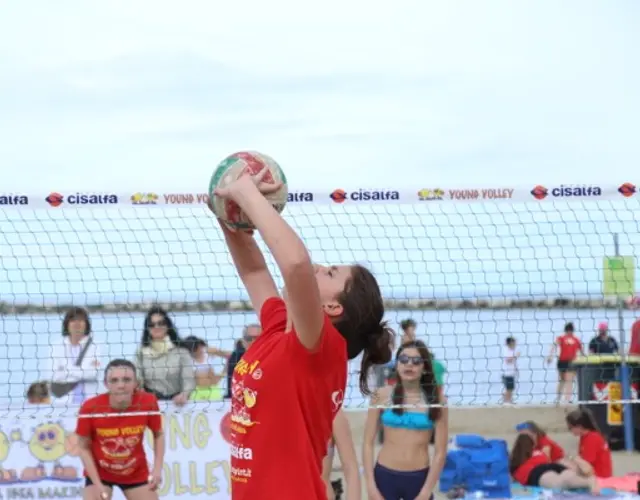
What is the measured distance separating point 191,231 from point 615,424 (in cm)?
567

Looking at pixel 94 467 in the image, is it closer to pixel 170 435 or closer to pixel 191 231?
pixel 170 435

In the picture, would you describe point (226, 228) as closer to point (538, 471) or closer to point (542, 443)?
point (538, 471)

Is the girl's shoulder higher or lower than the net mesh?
lower

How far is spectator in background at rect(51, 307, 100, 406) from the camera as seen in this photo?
802 centimetres

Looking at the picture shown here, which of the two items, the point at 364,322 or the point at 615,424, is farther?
the point at 615,424

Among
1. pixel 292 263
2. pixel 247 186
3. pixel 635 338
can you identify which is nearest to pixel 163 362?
pixel 635 338

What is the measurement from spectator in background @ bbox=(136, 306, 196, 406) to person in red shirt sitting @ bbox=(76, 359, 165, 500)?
48 centimetres

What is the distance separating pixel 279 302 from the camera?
3514mm

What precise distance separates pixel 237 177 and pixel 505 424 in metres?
11.2

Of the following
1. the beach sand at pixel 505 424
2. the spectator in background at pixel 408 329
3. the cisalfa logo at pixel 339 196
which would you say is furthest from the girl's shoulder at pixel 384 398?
the beach sand at pixel 505 424

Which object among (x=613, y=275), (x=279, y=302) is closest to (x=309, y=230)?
(x=613, y=275)

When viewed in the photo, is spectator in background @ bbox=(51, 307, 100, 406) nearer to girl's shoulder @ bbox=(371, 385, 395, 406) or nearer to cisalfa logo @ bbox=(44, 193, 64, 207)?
cisalfa logo @ bbox=(44, 193, 64, 207)

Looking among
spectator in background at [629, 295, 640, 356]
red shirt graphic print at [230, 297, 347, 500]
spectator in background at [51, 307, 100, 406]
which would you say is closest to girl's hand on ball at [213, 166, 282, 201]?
red shirt graphic print at [230, 297, 347, 500]

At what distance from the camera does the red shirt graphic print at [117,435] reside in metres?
7.74
